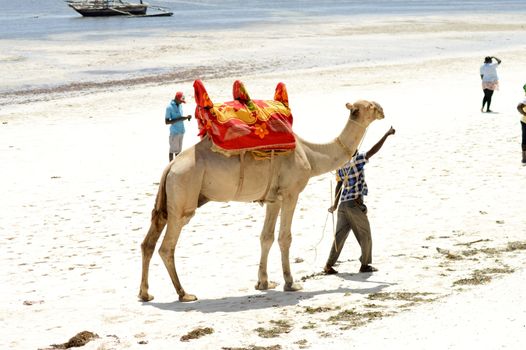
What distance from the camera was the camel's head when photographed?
36.1 feet

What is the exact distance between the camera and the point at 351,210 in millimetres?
11328

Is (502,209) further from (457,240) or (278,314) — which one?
(278,314)

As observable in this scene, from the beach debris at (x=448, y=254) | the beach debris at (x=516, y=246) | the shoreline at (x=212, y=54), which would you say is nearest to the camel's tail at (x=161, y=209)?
the beach debris at (x=448, y=254)

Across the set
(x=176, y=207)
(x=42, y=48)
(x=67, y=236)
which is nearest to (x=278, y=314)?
(x=176, y=207)

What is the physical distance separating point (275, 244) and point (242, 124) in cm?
305

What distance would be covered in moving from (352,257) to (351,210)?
1052 millimetres

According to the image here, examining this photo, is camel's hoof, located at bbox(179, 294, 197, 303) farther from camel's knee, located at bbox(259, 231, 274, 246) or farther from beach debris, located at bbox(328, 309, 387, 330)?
beach debris, located at bbox(328, 309, 387, 330)

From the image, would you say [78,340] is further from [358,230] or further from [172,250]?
[358,230]

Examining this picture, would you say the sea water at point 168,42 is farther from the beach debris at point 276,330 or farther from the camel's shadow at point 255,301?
the beach debris at point 276,330

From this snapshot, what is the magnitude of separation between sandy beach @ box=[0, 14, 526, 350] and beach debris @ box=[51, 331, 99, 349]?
0.24ft

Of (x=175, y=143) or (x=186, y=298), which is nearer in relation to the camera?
(x=186, y=298)

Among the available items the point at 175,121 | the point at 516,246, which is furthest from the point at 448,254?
the point at 175,121

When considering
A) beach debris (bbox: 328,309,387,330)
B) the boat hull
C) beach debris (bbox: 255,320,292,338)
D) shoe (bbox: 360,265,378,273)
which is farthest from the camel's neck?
the boat hull

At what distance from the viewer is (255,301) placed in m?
10.2
